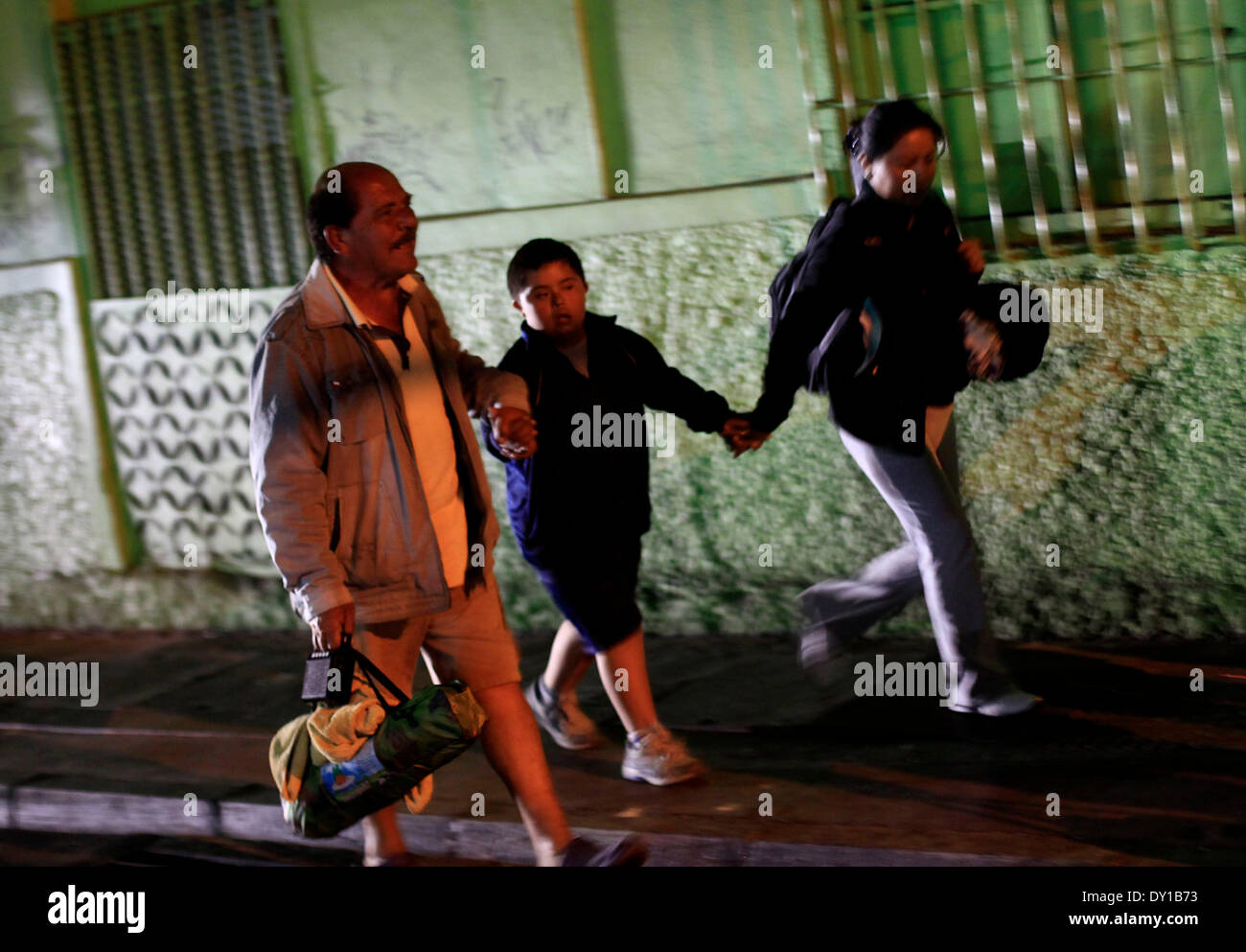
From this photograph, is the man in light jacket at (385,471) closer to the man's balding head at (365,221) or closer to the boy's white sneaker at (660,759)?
the man's balding head at (365,221)

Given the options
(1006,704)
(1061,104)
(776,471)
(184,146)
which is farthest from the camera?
(184,146)

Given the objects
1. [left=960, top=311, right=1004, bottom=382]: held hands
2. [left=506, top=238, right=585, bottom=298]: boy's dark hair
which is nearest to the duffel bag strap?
[left=506, top=238, right=585, bottom=298]: boy's dark hair

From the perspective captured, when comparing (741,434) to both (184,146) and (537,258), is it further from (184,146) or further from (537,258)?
(184,146)

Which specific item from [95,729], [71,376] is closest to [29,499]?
[71,376]

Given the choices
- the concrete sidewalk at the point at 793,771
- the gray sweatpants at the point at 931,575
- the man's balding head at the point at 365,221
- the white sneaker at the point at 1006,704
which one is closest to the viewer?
the man's balding head at the point at 365,221

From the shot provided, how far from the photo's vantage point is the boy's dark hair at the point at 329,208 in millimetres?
3928

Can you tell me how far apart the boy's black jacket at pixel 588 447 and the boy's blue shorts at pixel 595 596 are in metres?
0.03

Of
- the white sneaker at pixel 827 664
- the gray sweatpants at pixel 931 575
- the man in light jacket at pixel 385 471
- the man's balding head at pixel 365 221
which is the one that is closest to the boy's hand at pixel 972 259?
the gray sweatpants at pixel 931 575

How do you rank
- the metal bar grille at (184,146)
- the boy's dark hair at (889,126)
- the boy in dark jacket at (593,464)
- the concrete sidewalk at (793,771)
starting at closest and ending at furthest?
the concrete sidewalk at (793,771) → the boy's dark hair at (889,126) → the boy in dark jacket at (593,464) → the metal bar grille at (184,146)

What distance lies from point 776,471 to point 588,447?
2026mm

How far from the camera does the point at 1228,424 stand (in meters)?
5.84

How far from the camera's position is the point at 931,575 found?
4934 millimetres

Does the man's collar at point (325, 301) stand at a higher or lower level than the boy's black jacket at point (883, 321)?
higher

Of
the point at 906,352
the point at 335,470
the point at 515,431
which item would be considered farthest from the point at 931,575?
the point at 335,470
